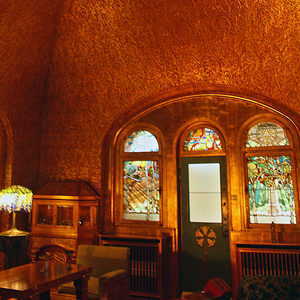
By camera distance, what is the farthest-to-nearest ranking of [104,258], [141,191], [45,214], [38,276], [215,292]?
[141,191] < [45,214] < [104,258] < [215,292] < [38,276]

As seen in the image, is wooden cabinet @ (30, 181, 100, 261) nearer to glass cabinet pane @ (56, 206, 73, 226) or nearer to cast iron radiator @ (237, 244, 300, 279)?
glass cabinet pane @ (56, 206, 73, 226)

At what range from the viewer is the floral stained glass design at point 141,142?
5.96 meters

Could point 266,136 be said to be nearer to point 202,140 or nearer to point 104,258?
point 202,140

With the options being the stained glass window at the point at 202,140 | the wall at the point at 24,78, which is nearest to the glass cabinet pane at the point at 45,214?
the wall at the point at 24,78

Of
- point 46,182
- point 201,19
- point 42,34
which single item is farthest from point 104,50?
point 46,182

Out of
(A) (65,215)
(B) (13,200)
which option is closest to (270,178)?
(A) (65,215)

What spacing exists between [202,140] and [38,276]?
3479 millimetres

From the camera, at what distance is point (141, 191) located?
19.2 feet

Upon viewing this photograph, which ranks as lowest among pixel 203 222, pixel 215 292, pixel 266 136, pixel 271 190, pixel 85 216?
pixel 215 292

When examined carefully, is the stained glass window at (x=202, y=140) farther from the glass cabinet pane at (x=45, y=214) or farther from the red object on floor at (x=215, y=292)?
the glass cabinet pane at (x=45, y=214)

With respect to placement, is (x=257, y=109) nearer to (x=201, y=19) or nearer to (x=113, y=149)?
(x=201, y=19)

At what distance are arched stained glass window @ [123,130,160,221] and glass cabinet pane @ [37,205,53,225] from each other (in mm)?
1299

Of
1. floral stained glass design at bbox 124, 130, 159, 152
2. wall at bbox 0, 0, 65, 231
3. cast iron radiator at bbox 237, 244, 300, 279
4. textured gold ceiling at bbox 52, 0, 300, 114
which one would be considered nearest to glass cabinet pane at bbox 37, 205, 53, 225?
wall at bbox 0, 0, 65, 231

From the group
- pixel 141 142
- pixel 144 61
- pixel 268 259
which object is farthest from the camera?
pixel 141 142
